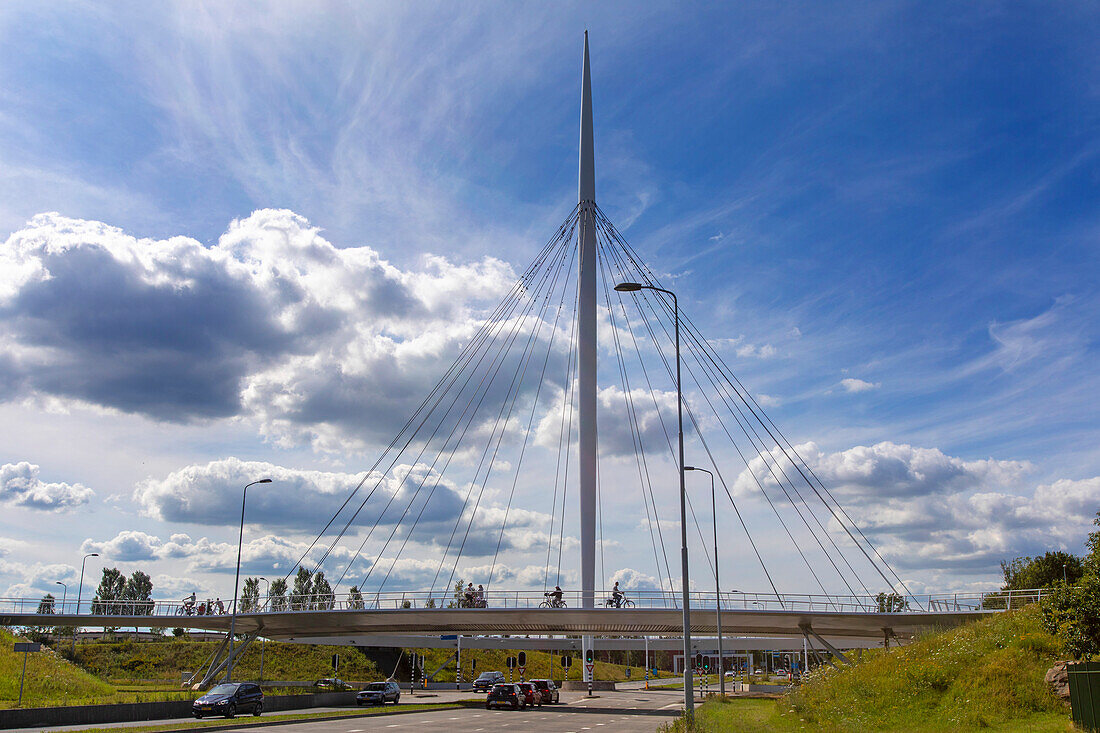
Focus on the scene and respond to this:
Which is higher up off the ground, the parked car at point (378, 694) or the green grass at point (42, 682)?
the green grass at point (42, 682)

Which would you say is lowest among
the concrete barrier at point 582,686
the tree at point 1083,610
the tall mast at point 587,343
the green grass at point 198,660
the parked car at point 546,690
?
the concrete barrier at point 582,686

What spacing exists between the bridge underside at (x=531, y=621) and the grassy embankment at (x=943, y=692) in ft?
64.9

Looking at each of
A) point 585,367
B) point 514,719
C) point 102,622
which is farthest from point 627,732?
point 102,622

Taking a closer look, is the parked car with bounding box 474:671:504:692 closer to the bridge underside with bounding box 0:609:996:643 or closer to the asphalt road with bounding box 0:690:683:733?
the bridge underside with bounding box 0:609:996:643

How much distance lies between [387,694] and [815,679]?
23.9 metres

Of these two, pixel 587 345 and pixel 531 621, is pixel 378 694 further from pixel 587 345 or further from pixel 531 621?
pixel 587 345

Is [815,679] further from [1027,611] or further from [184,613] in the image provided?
[184,613]

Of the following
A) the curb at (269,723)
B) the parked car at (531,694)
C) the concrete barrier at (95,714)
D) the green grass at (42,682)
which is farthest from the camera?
the parked car at (531,694)

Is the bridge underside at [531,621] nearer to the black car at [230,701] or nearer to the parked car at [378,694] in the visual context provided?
the parked car at [378,694]

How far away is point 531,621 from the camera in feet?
191

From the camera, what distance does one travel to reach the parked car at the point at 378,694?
46625mm

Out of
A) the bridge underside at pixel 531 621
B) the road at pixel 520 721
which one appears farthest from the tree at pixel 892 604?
the road at pixel 520 721

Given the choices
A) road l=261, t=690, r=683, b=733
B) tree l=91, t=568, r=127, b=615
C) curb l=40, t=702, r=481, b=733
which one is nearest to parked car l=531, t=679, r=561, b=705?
road l=261, t=690, r=683, b=733

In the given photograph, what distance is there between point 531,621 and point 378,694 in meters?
14.0
